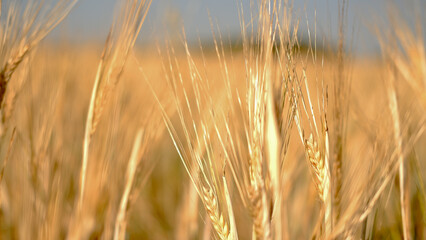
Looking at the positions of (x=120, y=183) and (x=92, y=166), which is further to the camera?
(x=120, y=183)

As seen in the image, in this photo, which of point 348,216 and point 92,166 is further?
point 92,166

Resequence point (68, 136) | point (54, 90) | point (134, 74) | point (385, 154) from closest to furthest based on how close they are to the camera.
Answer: point (385, 154)
point (54, 90)
point (68, 136)
point (134, 74)

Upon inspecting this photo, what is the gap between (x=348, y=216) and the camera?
20.3 inches

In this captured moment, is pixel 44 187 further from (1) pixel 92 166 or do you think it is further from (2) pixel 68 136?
(2) pixel 68 136

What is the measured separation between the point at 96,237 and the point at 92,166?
0.21 m

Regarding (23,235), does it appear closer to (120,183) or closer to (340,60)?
(120,183)

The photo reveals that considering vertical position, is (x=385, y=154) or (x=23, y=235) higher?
(x=385, y=154)

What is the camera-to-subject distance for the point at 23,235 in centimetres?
97

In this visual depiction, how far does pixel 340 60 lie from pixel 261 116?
0.19 m

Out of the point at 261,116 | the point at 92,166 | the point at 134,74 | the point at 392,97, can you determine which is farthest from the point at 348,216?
the point at 134,74

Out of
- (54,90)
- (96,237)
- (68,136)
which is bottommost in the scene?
(96,237)

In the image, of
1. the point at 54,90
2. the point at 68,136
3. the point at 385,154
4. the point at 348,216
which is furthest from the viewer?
the point at 68,136

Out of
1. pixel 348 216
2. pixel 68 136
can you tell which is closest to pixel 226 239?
pixel 348 216

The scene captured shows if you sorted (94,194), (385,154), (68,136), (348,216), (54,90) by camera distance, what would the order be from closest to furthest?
(348,216) → (385,154) → (94,194) → (54,90) → (68,136)
